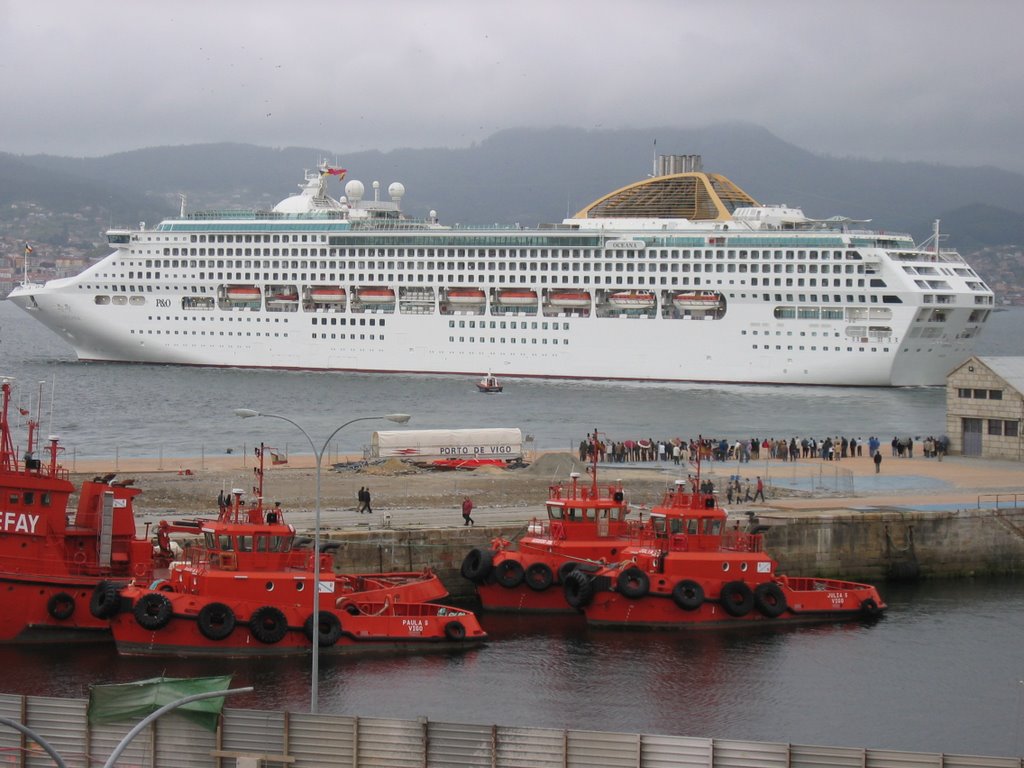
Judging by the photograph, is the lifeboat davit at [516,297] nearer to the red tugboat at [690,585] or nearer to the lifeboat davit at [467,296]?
the lifeboat davit at [467,296]

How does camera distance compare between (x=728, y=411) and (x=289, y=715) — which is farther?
(x=728, y=411)

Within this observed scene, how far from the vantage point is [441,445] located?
53.8 metres

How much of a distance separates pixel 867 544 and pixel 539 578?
9.64m

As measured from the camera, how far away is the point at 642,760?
1891 cm

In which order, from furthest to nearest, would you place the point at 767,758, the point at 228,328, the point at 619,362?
the point at 228,328 < the point at 619,362 < the point at 767,758

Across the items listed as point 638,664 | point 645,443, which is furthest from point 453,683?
point 645,443

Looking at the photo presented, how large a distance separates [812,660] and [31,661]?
49.8 ft

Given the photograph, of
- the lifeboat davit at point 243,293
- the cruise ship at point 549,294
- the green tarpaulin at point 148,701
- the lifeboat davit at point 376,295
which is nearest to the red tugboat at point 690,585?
the green tarpaulin at point 148,701

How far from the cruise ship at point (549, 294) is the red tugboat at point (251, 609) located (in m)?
62.5

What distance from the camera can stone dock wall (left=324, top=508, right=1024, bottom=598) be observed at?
36.9m

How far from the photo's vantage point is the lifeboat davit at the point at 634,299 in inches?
3789

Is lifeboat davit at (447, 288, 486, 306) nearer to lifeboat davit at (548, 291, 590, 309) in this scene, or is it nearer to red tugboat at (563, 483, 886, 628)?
lifeboat davit at (548, 291, 590, 309)

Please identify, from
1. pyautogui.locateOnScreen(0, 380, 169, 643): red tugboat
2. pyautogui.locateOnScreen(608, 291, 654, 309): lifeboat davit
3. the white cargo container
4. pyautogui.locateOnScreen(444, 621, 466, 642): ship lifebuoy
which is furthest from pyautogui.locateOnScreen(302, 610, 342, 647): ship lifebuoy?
pyautogui.locateOnScreen(608, 291, 654, 309): lifeboat davit

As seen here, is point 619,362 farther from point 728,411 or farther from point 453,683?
point 453,683
